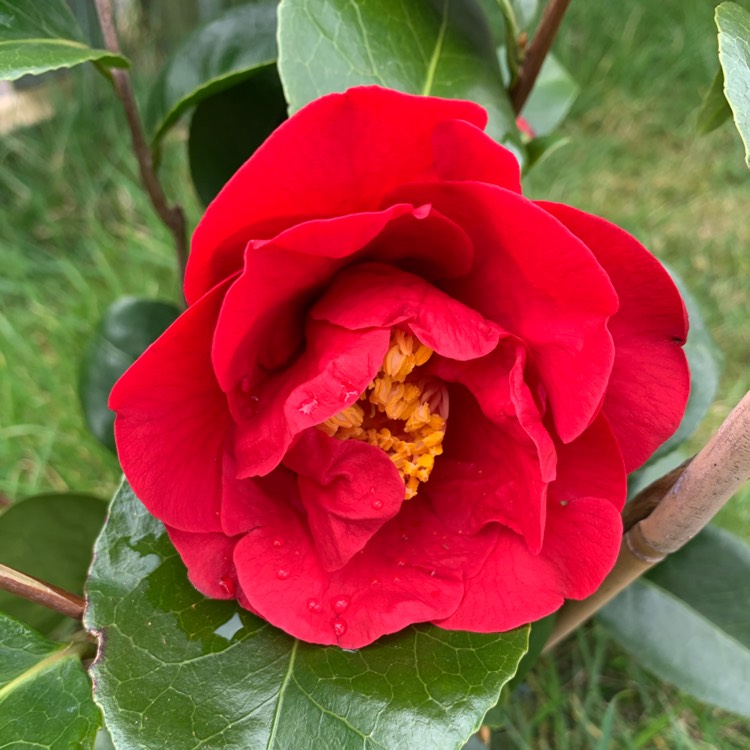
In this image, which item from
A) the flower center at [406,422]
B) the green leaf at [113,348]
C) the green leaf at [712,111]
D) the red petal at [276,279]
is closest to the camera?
the red petal at [276,279]

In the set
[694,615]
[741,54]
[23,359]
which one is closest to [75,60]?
[741,54]

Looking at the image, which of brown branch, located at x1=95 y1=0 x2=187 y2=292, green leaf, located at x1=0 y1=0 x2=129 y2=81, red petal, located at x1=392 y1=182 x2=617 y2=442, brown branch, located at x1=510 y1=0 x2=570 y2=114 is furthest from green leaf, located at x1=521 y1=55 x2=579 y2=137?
red petal, located at x1=392 y1=182 x2=617 y2=442

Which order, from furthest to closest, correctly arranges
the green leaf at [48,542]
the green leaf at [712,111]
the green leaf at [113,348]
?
1. the green leaf at [113,348]
2. the green leaf at [48,542]
3. the green leaf at [712,111]

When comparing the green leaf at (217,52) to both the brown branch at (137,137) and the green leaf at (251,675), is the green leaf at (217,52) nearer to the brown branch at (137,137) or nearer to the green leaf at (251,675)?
the brown branch at (137,137)

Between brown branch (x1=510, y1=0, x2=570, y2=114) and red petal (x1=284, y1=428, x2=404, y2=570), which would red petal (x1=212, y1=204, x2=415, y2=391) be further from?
brown branch (x1=510, y1=0, x2=570, y2=114)

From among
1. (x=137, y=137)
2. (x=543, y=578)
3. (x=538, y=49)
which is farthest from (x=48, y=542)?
(x=538, y=49)

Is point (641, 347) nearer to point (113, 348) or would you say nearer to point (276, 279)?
point (276, 279)

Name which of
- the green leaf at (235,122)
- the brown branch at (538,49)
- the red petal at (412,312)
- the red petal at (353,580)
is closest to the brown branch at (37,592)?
the red petal at (353,580)
